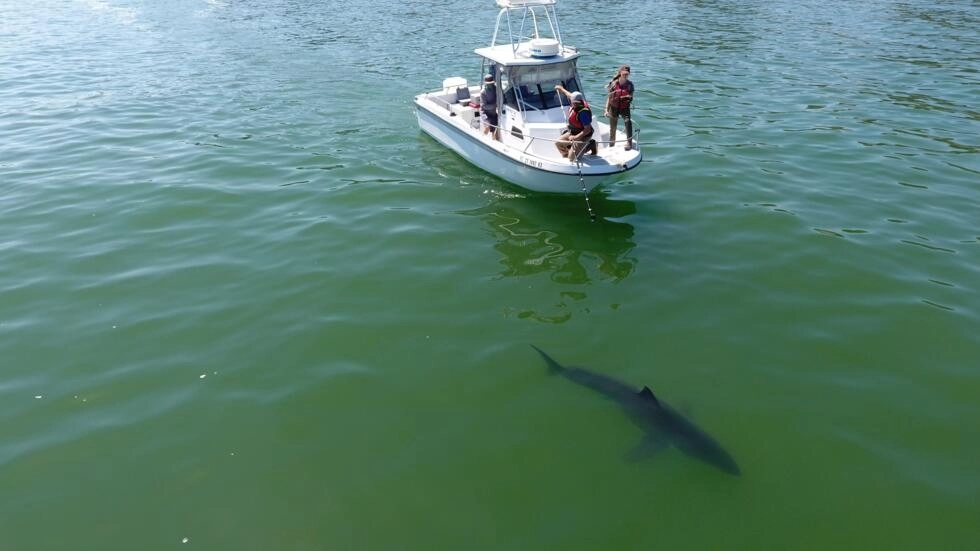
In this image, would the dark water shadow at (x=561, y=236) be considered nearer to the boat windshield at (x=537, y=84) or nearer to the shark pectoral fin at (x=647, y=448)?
the boat windshield at (x=537, y=84)

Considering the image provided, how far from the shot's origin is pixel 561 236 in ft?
40.0

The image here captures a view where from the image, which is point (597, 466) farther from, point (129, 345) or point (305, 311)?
point (129, 345)

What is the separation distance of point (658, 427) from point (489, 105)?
391 inches

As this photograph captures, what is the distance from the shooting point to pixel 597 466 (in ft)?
23.5

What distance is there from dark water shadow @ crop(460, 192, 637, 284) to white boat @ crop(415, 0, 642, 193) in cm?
52

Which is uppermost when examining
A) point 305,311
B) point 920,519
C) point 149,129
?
point 149,129

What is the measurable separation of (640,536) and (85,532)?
6.04 metres

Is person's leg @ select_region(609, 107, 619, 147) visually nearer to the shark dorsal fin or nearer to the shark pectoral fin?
the shark dorsal fin

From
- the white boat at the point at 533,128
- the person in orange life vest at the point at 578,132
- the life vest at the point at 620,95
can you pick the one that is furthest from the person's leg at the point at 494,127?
the life vest at the point at 620,95

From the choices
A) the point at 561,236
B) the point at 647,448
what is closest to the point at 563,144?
the point at 561,236

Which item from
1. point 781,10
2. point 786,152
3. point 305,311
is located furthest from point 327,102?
point 781,10

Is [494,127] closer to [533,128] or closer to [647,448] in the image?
[533,128]

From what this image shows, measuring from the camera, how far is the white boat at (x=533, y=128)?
41.0ft

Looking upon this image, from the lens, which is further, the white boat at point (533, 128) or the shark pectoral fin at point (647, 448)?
the white boat at point (533, 128)
